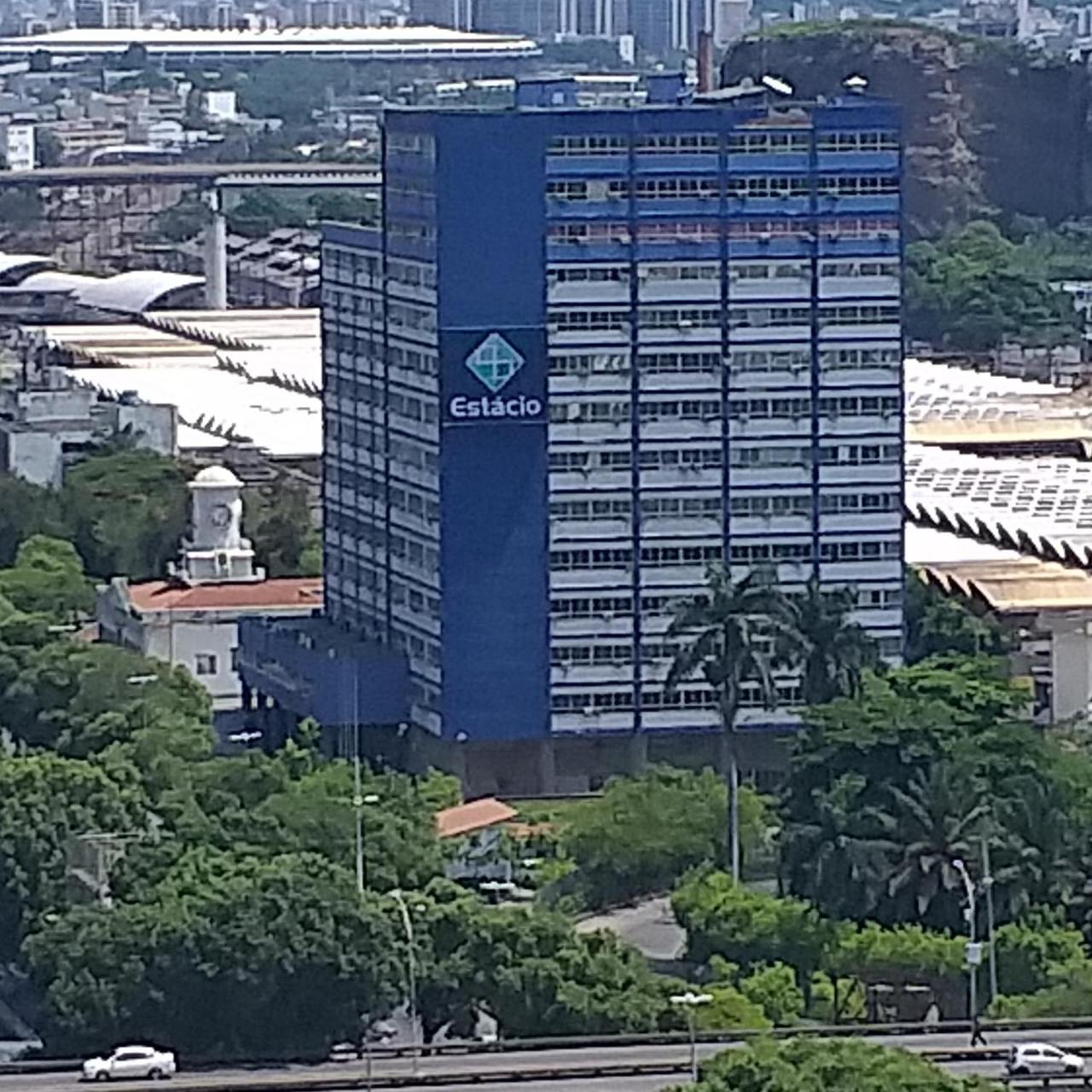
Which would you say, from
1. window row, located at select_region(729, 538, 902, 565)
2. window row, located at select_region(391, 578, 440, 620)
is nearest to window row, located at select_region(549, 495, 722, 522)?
window row, located at select_region(729, 538, 902, 565)

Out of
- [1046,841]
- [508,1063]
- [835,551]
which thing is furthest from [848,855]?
[835,551]

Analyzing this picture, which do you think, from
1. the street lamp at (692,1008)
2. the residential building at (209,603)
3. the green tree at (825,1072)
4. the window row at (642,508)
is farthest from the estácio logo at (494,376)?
the green tree at (825,1072)

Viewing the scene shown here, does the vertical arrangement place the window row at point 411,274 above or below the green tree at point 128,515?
above

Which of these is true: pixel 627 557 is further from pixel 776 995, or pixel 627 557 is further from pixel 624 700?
pixel 776 995

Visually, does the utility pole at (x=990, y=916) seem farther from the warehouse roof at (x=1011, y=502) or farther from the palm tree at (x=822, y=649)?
the warehouse roof at (x=1011, y=502)

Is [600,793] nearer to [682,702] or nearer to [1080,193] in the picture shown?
[682,702]

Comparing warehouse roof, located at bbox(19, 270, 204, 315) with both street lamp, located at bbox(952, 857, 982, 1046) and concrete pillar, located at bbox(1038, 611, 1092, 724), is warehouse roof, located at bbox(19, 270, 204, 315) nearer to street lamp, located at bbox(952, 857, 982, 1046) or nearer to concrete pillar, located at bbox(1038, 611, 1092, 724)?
concrete pillar, located at bbox(1038, 611, 1092, 724)
